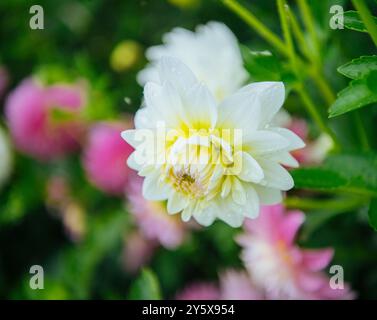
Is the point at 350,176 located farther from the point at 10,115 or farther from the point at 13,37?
the point at 13,37

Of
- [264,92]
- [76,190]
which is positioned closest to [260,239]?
[264,92]

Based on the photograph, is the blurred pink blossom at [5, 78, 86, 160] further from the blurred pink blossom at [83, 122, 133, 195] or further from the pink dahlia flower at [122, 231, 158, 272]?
the pink dahlia flower at [122, 231, 158, 272]

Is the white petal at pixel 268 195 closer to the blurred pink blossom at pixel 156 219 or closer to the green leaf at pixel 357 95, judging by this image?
the green leaf at pixel 357 95

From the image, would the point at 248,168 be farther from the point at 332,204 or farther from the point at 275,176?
the point at 332,204

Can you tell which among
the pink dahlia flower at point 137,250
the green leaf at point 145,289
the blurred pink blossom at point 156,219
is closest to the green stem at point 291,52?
the green leaf at point 145,289

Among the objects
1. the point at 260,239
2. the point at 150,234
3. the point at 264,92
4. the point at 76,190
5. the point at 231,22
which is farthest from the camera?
the point at 76,190

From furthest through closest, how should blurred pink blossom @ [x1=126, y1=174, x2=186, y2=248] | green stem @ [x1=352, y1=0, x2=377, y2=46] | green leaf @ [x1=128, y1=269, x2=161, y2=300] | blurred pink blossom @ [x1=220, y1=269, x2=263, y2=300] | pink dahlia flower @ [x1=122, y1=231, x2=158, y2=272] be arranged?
pink dahlia flower @ [x1=122, y1=231, x2=158, y2=272] < blurred pink blossom @ [x1=126, y1=174, x2=186, y2=248] < blurred pink blossom @ [x1=220, y1=269, x2=263, y2=300] < green leaf @ [x1=128, y1=269, x2=161, y2=300] < green stem @ [x1=352, y1=0, x2=377, y2=46]

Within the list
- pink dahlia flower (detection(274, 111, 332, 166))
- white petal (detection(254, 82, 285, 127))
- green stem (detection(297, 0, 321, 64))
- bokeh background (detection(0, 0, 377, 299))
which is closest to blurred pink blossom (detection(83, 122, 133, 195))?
bokeh background (detection(0, 0, 377, 299))
